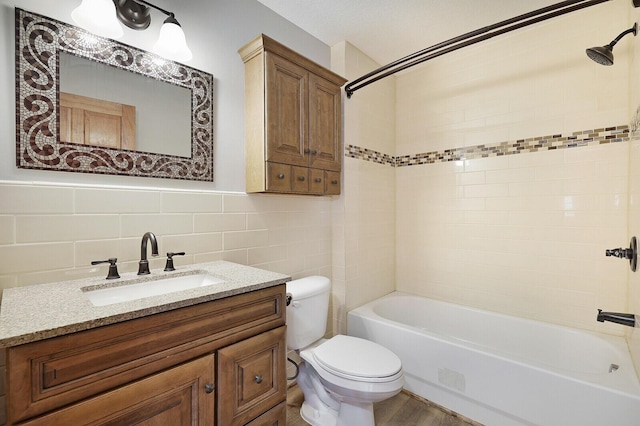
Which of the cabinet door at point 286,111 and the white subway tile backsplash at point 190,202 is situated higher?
the cabinet door at point 286,111

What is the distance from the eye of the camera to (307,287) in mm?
1766

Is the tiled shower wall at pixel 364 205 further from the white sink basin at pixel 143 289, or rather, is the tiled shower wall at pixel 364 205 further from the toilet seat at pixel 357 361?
the white sink basin at pixel 143 289

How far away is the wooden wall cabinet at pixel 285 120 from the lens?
1.68 metres

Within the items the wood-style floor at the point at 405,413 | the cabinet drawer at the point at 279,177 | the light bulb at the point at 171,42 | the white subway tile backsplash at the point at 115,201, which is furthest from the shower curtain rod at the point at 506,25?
the wood-style floor at the point at 405,413

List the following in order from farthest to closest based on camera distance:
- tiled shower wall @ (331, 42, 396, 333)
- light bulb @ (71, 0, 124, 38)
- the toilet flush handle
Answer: tiled shower wall @ (331, 42, 396, 333)
the toilet flush handle
light bulb @ (71, 0, 124, 38)

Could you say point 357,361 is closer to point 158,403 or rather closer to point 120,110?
point 158,403

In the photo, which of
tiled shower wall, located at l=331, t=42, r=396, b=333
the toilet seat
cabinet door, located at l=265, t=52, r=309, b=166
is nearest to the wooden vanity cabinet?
the toilet seat

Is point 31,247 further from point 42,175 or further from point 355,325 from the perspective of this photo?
point 355,325

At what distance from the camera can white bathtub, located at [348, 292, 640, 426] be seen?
1379 millimetres

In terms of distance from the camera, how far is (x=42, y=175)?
3.77 feet

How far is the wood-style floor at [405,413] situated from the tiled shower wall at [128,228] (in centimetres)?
83

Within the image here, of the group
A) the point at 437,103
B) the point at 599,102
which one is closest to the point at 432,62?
the point at 437,103

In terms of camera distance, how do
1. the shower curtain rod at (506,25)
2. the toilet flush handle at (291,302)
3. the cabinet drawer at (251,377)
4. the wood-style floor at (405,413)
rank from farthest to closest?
the wood-style floor at (405,413), the toilet flush handle at (291,302), the shower curtain rod at (506,25), the cabinet drawer at (251,377)

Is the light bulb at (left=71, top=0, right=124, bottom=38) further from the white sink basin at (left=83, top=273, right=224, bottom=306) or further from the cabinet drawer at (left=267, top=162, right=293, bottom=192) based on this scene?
the white sink basin at (left=83, top=273, right=224, bottom=306)
